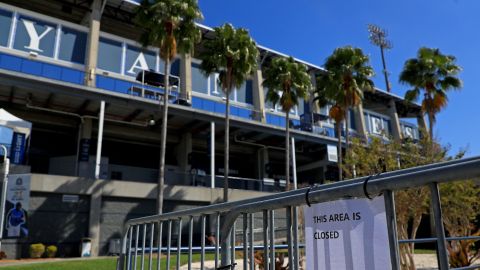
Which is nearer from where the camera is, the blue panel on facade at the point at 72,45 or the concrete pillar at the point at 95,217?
the concrete pillar at the point at 95,217

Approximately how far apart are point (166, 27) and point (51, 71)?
7813 millimetres

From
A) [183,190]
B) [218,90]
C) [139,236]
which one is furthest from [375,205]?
[218,90]

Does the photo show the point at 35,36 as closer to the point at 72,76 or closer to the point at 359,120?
the point at 72,76

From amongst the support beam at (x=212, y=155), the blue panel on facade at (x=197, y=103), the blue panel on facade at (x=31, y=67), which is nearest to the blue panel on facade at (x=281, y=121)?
the support beam at (x=212, y=155)

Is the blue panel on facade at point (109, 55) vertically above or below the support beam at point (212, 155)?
above

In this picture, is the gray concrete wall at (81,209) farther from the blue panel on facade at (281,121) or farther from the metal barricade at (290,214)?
the metal barricade at (290,214)

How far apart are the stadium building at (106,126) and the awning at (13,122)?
0.44ft

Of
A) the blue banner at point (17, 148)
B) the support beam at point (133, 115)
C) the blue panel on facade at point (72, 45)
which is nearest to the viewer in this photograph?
the blue banner at point (17, 148)

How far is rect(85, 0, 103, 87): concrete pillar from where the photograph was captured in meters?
27.2

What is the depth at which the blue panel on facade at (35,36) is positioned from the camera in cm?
2655

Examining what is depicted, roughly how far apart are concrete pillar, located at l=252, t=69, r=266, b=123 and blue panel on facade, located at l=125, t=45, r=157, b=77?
9.63 m

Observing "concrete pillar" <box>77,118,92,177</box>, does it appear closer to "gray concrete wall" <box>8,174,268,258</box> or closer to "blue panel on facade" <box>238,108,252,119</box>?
"gray concrete wall" <box>8,174,268,258</box>

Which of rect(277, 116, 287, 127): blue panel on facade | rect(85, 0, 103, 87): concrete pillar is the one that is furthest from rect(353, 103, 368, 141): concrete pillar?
rect(85, 0, 103, 87): concrete pillar

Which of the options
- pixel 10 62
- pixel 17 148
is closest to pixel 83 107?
pixel 10 62
